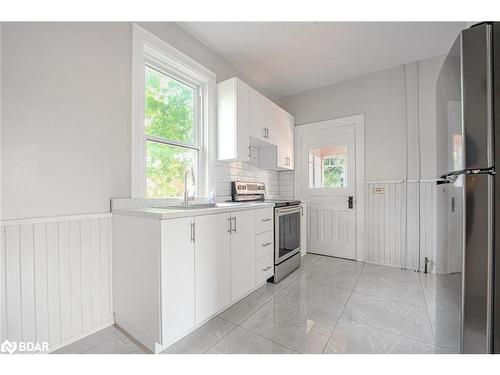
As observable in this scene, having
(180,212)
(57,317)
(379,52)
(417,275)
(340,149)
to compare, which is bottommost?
(417,275)

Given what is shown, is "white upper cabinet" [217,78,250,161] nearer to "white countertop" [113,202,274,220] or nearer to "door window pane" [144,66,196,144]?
"door window pane" [144,66,196,144]

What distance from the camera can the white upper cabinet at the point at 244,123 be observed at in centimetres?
246

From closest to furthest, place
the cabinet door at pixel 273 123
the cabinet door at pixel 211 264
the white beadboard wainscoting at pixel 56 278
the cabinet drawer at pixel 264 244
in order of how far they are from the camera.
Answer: the white beadboard wainscoting at pixel 56 278
the cabinet door at pixel 211 264
the cabinet drawer at pixel 264 244
the cabinet door at pixel 273 123

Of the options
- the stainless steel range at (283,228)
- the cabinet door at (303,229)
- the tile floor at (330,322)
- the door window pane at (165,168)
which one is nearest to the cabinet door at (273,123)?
the stainless steel range at (283,228)

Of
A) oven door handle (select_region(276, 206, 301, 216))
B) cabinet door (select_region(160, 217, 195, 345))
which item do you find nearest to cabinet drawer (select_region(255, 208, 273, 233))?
oven door handle (select_region(276, 206, 301, 216))

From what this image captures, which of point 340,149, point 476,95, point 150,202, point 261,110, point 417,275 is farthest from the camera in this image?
point 340,149

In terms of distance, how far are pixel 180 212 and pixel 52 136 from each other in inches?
36.6

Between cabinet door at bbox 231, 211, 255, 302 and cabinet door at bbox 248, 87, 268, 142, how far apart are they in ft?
3.79

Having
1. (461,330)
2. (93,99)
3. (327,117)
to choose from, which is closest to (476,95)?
(461,330)

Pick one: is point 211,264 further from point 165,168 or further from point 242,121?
point 242,121

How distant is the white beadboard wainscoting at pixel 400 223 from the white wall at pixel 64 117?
3.07m

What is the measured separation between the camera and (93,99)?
1.56 metres

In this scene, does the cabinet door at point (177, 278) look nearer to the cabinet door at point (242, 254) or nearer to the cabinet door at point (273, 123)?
the cabinet door at point (242, 254)
